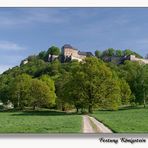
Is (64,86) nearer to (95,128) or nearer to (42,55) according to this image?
(42,55)

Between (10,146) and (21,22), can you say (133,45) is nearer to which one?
(21,22)

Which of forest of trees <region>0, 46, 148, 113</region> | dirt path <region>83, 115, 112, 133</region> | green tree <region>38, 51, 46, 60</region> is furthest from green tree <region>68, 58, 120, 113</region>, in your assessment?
dirt path <region>83, 115, 112, 133</region>

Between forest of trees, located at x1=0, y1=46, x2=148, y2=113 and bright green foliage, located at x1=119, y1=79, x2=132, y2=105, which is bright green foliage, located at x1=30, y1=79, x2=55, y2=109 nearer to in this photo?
forest of trees, located at x1=0, y1=46, x2=148, y2=113

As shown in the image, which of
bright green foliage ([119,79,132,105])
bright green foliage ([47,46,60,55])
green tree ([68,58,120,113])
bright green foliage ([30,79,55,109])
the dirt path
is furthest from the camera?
bright green foliage ([119,79,132,105])

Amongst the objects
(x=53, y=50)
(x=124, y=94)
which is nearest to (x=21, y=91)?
(x=53, y=50)

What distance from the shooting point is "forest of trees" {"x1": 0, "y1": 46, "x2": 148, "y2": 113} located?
→ 2183 cm

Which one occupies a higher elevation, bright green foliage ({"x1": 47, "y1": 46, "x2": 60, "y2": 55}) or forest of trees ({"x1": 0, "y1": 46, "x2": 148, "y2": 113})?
bright green foliage ({"x1": 47, "y1": 46, "x2": 60, "y2": 55})

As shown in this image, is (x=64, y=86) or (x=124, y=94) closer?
(x=64, y=86)

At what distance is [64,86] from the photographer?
3000cm

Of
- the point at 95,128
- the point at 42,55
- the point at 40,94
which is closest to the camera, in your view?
the point at 95,128

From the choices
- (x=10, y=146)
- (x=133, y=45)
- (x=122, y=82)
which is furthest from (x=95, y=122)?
(x=122, y=82)

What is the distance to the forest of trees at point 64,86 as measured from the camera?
71.6 ft

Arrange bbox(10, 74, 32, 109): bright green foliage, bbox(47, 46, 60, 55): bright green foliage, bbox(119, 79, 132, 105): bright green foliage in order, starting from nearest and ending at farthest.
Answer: bbox(47, 46, 60, 55): bright green foliage, bbox(10, 74, 32, 109): bright green foliage, bbox(119, 79, 132, 105): bright green foliage

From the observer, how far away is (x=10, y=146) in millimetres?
15250
